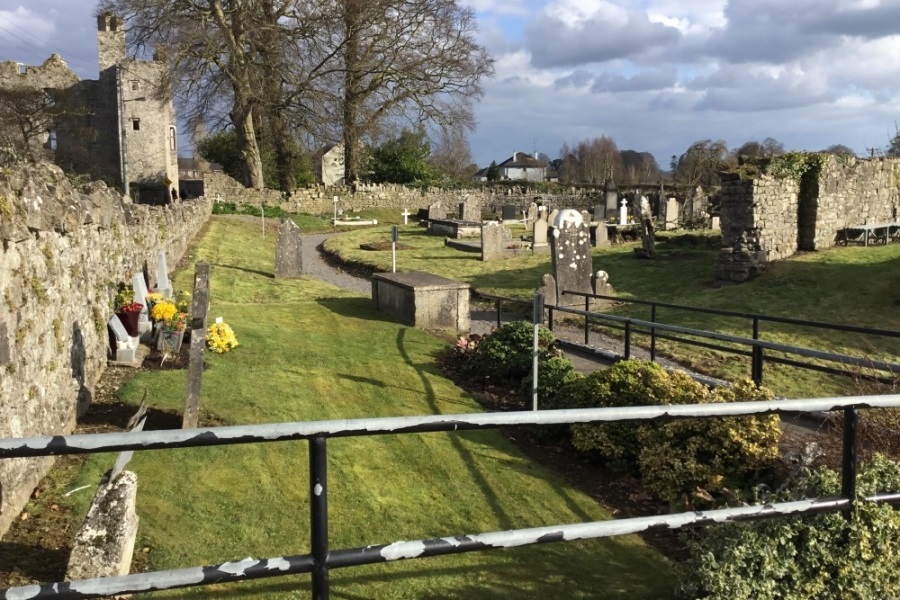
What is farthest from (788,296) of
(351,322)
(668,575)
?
(668,575)

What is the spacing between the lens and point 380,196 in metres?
51.3

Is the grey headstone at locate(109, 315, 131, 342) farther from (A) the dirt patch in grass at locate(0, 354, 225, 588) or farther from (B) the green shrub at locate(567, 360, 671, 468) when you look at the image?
(B) the green shrub at locate(567, 360, 671, 468)

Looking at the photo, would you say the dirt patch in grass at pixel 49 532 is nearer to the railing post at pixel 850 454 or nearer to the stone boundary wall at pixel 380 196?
the railing post at pixel 850 454

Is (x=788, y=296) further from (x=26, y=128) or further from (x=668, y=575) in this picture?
(x=26, y=128)

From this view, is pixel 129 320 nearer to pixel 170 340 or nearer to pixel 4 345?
pixel 170 340

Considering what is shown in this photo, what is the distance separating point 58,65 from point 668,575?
5616 centimetres

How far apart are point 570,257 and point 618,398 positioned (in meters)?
9.17

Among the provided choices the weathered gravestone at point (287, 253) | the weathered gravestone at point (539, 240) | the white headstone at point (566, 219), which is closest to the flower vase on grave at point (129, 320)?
the white headstone at point (566, 219)

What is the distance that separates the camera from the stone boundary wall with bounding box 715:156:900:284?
19250mm

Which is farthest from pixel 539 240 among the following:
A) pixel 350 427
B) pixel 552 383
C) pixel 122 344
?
pixel 350 427

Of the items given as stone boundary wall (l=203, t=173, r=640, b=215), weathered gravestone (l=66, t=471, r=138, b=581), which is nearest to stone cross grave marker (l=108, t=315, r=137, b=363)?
weathered gravestone (l=66, t=471, r=138, b=581)

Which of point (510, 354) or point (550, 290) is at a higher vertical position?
point (550, 290)

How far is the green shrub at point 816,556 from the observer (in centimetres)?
304

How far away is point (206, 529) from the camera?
505 centimetres
